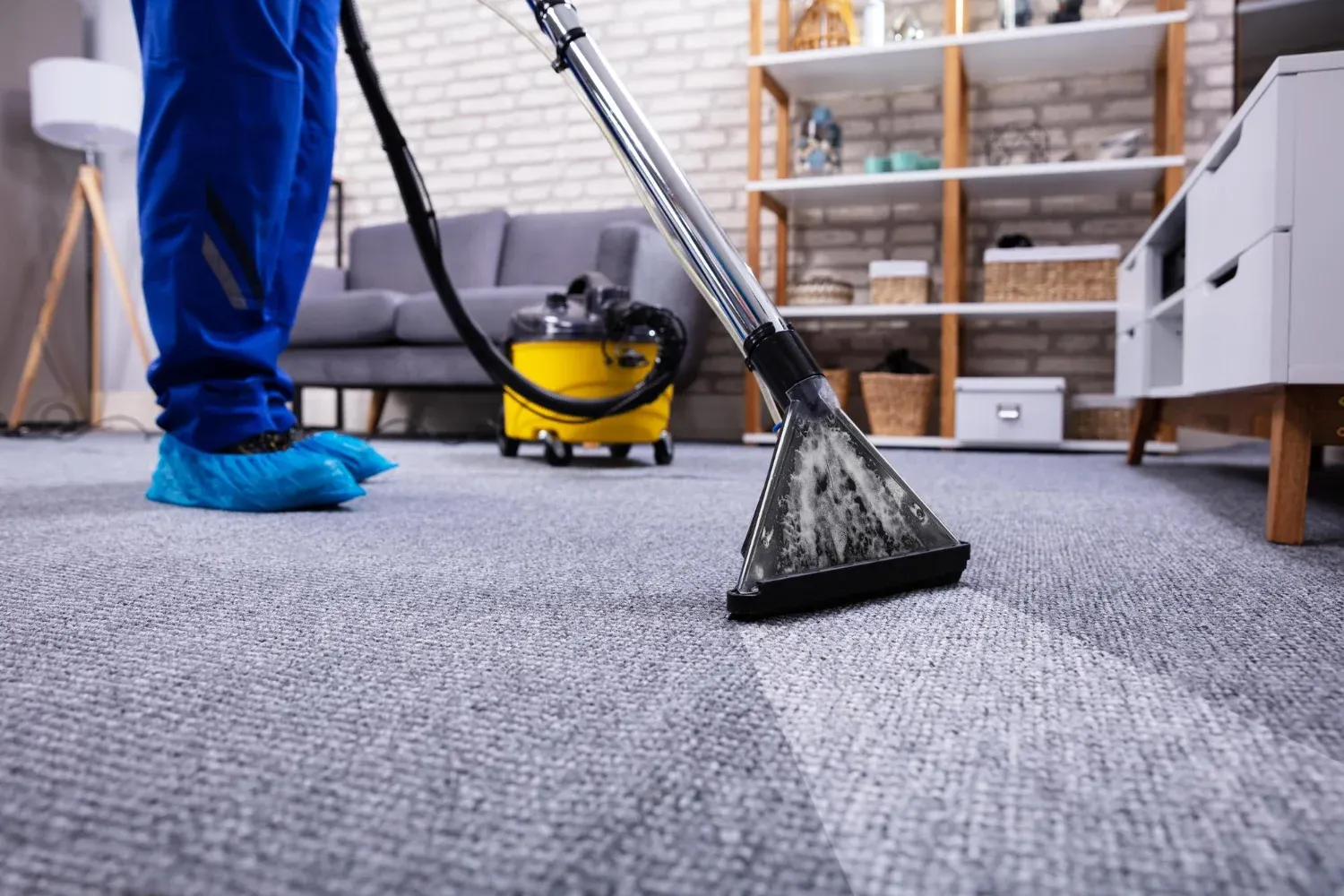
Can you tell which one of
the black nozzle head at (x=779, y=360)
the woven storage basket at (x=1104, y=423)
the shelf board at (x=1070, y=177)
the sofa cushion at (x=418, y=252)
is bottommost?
the woven storage basket at (x=1104, y=423)

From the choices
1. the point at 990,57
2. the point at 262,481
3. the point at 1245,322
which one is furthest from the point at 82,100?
the point at 1245,322

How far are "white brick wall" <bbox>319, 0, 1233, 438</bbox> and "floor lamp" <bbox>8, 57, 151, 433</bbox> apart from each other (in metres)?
0.82

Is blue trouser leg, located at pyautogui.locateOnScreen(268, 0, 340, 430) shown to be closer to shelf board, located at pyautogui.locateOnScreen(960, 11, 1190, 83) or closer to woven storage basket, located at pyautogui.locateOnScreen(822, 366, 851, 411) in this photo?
woven storage basket, located at pyautogui.locateOnScreen(822, 366, 851, 411)

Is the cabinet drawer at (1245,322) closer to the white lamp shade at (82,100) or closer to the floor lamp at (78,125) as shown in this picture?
the floor lamp at (78,125)

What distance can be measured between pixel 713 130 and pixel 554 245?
772 mm

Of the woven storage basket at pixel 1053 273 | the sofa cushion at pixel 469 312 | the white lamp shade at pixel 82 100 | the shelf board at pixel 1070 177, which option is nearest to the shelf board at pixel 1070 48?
the shelf board at pixel 1070 177

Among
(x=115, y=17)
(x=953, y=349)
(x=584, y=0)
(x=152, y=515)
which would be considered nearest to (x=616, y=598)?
(x=152, y=515)

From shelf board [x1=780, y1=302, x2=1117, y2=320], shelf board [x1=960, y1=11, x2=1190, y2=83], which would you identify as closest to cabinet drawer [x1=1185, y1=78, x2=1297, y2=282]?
shelf board [x1=780, y1=302, x2=1117, y2=320]

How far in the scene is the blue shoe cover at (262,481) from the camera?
107 cm

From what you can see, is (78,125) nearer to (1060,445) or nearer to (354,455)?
→ (354,455)

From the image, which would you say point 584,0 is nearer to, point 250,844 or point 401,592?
point 401,592

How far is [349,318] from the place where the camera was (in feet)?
9.89

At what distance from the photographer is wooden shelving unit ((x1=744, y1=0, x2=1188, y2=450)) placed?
8.46 feet

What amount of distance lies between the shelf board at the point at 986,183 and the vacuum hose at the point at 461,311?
1.24 meters
